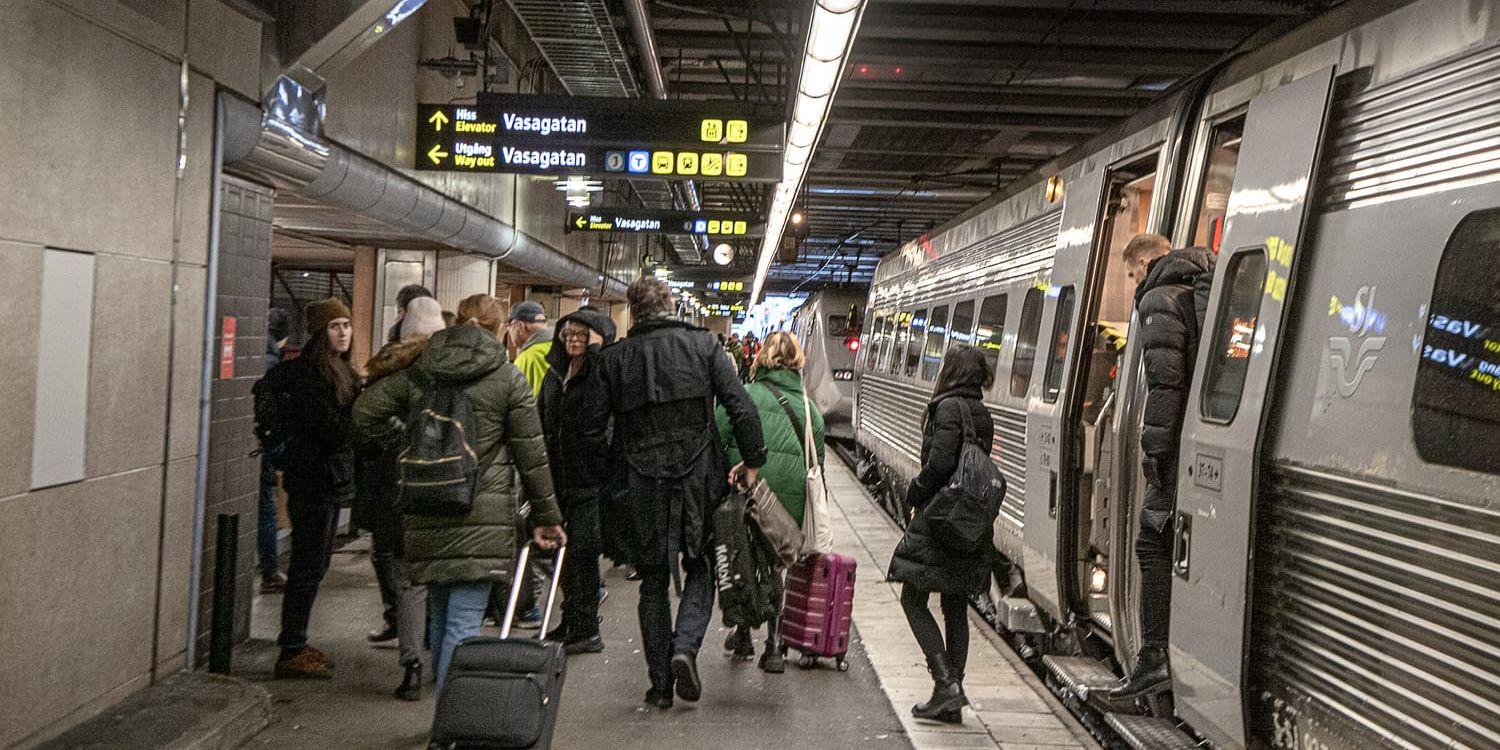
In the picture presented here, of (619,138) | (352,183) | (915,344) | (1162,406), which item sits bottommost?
(915,344)

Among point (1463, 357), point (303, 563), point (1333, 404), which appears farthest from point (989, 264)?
point (1463, 357)

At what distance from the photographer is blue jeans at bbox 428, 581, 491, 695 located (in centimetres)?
532

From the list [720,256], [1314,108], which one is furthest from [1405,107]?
[720,256]

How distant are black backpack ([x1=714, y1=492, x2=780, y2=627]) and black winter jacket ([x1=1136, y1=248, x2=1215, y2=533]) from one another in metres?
1.73

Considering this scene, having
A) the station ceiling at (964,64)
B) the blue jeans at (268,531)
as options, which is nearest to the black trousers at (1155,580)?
the station ceiling at (964,64)

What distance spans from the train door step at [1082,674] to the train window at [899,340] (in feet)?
25.4

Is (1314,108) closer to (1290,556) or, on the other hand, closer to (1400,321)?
(1400,321)

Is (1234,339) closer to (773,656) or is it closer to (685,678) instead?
(685,678)

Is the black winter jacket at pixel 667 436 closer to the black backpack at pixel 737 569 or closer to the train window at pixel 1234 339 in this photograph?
the black backpack at pixel 737 569

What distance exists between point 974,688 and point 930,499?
1.27 metres

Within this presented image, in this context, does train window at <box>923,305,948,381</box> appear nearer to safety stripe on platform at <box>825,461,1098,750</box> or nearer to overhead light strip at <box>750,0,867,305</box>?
overhead light strip at <box>750,0,867,305</box>

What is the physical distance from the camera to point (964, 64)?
12930 millimetres

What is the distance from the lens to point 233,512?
6910 mm

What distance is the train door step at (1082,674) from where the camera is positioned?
19.6ft
